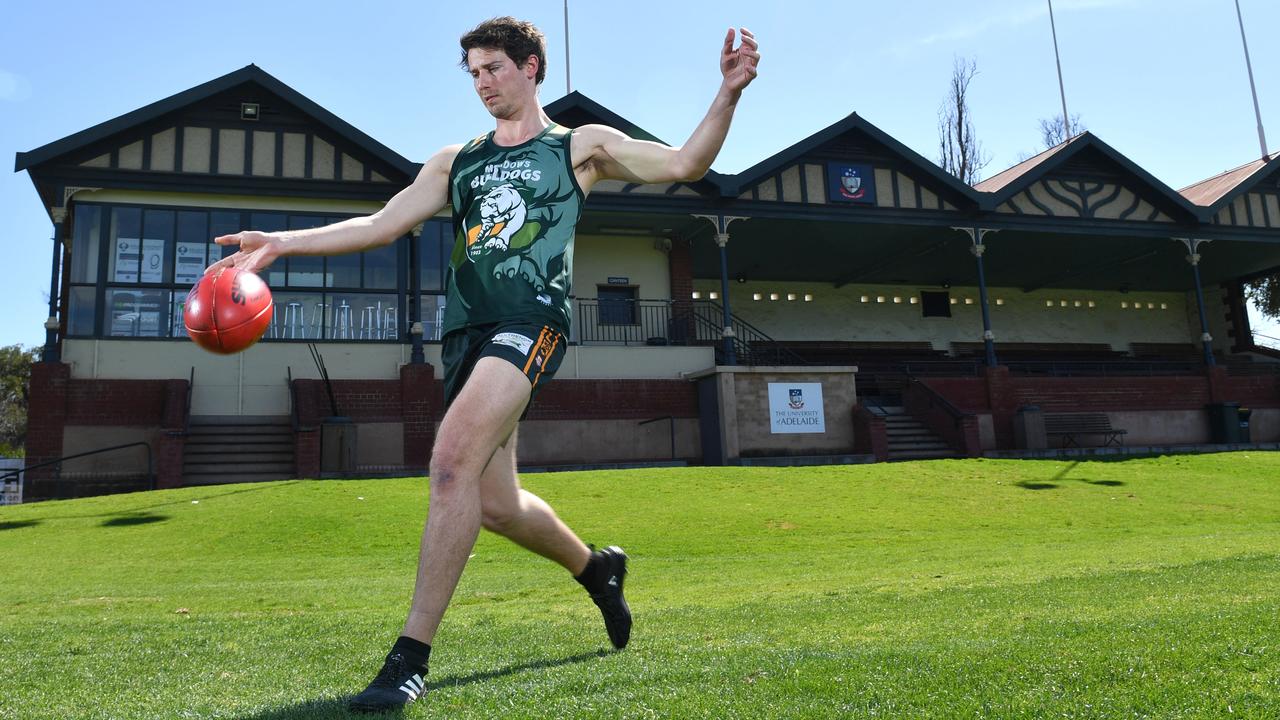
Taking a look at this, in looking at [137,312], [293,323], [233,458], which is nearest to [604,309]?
A: [293,323]

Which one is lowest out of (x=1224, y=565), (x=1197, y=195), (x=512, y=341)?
(x=1224, y=565)

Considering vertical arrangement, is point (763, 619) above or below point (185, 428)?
below

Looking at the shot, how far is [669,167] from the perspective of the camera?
3.52m

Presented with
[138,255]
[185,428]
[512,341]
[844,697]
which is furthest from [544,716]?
[138,255]

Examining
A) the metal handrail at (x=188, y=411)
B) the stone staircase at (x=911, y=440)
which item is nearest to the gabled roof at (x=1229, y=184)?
the stone staircase at (x=911, y=440)

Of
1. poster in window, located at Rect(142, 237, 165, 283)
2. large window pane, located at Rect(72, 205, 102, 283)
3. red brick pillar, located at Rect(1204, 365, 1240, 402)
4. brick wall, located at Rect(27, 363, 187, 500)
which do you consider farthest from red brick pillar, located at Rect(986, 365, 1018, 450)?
large window pane, located at Rect(72, 205, 102, 283)

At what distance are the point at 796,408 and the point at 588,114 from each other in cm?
829

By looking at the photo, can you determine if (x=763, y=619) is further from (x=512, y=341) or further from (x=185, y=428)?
(x=185, y=428)

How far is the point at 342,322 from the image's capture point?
65.3 feet

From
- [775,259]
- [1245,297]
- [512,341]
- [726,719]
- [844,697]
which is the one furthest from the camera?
[1245,297]

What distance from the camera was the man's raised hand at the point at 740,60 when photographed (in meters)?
3.43

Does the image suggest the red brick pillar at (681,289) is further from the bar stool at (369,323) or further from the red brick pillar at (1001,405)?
the red brick pillar at (1001,405)

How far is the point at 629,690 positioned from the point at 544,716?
347 mm

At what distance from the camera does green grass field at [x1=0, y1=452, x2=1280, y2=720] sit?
2.59m
